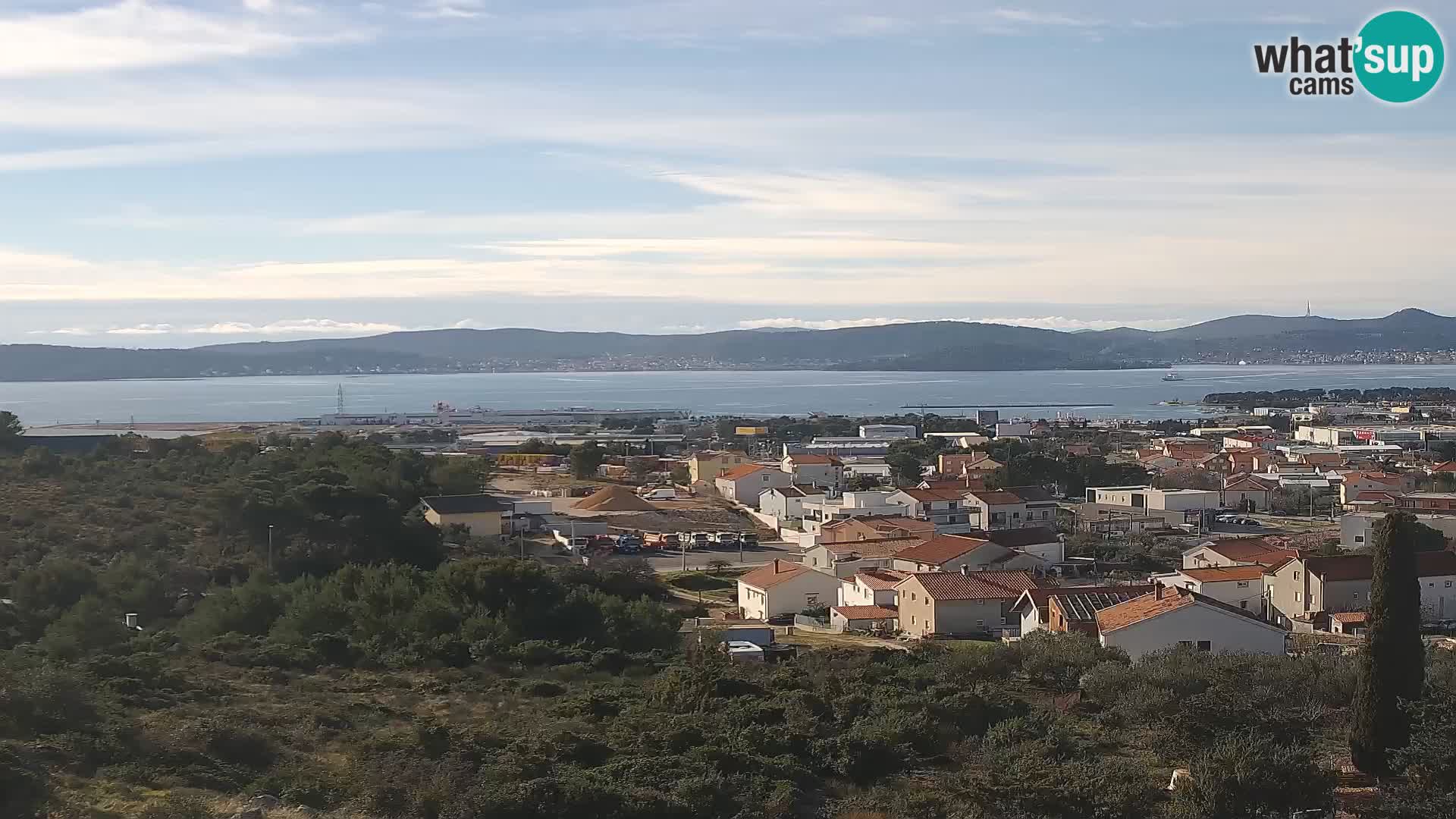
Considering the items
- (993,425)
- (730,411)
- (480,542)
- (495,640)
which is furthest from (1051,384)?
(495,640)

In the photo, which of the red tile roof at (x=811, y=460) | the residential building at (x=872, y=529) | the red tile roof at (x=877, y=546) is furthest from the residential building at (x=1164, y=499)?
the red tile roof at (x=877, y=546)

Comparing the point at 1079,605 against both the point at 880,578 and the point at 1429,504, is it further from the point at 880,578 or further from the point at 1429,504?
the point at 1429,504

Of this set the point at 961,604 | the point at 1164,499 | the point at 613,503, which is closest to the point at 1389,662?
the point at 961,604

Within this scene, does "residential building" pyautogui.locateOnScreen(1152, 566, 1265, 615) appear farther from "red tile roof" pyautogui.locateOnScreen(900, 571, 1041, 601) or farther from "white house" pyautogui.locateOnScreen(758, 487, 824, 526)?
"white house" pyautogui.locateOnScreen(758, 487, 824, 526)

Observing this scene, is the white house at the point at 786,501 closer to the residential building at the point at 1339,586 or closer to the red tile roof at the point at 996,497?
the red tile roof at the point at 996,497

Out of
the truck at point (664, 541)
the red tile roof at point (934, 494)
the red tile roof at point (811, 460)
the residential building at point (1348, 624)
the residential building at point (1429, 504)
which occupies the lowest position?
the truck at point (664, 541)

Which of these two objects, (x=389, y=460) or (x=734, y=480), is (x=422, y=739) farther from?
(x=734, y=480)

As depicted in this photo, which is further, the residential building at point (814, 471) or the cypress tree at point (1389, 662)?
the residential building at point (814, 471)
